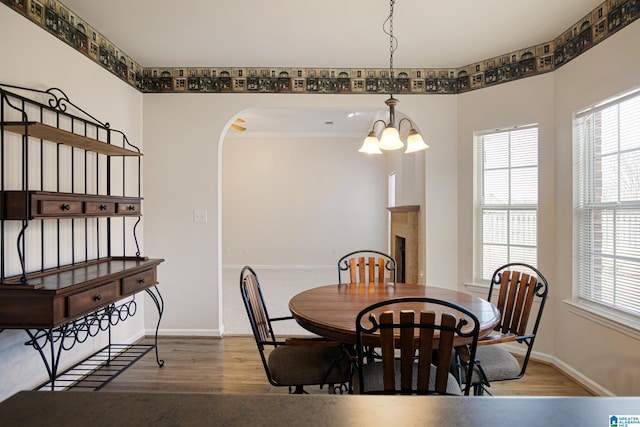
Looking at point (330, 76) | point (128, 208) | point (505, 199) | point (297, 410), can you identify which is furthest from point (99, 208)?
point (505, 199)

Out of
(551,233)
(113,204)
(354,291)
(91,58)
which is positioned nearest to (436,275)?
(551,233)

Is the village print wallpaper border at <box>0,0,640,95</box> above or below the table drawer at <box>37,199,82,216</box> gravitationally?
above

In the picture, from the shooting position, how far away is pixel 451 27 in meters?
2.72

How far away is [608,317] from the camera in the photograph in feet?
7.72

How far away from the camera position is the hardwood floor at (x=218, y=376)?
252 centimetres

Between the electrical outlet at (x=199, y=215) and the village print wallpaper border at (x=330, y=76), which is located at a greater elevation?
the village print wallpaper border at (x=330, y=76)

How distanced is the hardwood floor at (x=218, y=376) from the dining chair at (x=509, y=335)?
0.64 meters

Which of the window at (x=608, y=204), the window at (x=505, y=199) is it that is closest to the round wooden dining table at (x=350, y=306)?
the window at (x=608, y=204)

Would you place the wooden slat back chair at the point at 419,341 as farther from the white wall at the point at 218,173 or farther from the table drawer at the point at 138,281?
the white wall at the point at 218,173

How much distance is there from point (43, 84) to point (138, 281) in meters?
1.43

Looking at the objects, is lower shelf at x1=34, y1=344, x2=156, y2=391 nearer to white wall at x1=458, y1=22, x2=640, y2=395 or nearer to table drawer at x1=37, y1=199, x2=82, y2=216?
table drawer at x1=37, y1=199, x2=82, y2=216

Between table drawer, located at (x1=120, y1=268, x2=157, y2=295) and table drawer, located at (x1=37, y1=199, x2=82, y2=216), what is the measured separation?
542 millimetres

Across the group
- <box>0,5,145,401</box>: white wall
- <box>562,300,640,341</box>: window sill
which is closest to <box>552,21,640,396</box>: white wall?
<box>562,300,640,341</box>: window sill

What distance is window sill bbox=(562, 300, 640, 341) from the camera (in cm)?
218
